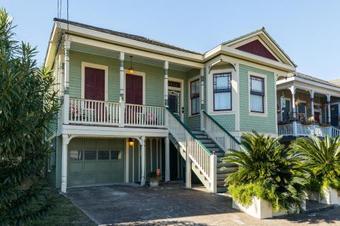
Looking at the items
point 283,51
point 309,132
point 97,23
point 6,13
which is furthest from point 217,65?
point 6,13

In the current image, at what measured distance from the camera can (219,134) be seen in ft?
45.1

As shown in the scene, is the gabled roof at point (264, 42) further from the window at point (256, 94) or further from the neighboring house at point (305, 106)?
the neighboring house at point (305, 106)

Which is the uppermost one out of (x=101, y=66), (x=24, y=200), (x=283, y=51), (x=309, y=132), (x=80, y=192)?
(x=283, y=51)

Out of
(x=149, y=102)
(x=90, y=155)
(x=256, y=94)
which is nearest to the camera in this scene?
(x=90, y=155)

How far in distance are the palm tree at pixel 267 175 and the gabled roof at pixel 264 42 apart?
6736 millimetres

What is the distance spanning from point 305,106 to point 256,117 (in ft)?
30.4

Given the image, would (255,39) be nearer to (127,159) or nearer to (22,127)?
(127,159)

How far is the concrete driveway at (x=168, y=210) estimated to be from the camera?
7500 mm

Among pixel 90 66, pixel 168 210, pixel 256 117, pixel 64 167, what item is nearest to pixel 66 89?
pixel 90 66

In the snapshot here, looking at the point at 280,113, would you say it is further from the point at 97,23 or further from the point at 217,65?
the point at 97,23

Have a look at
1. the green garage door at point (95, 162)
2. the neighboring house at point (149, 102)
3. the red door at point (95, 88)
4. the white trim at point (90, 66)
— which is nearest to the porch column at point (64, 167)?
the neighboring house at point (149, 102)

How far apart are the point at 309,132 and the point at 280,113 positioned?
256cm

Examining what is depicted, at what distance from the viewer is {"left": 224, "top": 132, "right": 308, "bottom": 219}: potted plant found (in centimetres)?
836

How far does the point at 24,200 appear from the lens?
199 inches
